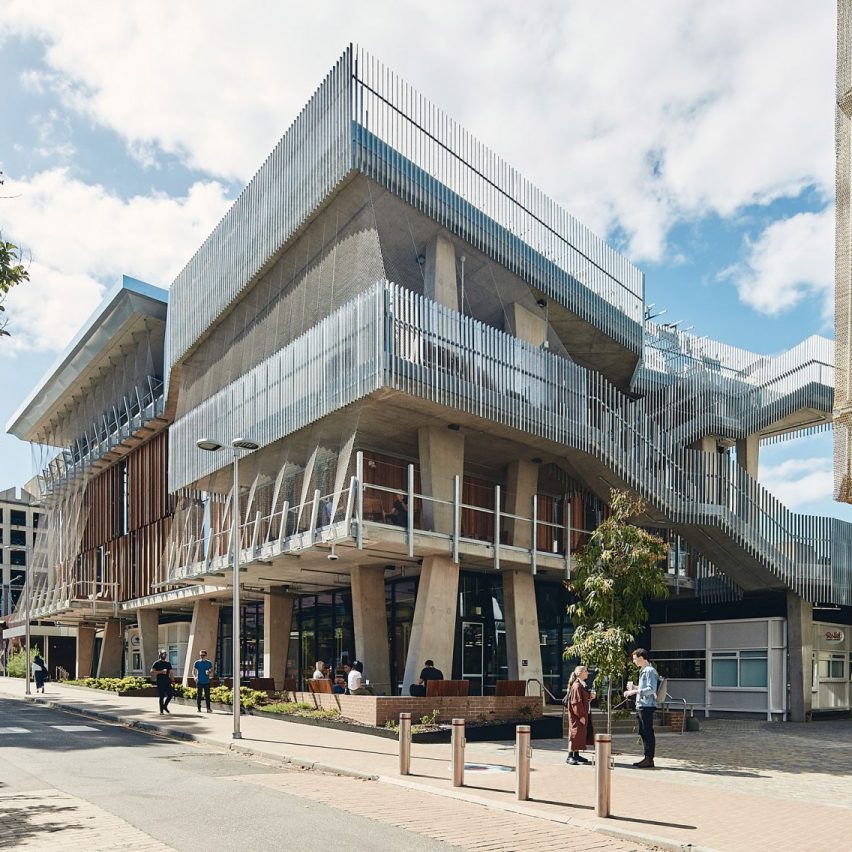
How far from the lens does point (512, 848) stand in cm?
963

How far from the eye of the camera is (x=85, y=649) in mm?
58688

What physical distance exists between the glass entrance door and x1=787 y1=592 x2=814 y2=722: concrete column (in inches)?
372

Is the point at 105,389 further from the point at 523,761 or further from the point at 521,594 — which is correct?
the point at 523,761

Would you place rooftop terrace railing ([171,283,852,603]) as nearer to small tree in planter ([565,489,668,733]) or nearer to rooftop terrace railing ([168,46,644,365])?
rooftop terrace railing ([168,46,644,365])

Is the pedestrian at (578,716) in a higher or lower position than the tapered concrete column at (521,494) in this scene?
lower

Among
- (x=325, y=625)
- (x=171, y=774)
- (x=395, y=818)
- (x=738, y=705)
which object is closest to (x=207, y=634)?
(x=325, y=625)

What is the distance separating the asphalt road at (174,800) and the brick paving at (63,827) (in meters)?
0.02

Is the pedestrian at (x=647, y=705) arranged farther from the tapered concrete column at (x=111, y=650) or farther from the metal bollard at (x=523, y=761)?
the tapered concrete column at (x=111, y=650)

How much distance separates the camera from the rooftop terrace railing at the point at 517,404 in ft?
76.4

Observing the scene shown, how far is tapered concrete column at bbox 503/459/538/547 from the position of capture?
2809cm

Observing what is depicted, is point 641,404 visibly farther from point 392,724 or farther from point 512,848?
point 512,848

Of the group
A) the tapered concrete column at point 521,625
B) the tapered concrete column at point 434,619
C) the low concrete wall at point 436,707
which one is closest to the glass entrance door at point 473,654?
the tapered concrete column at point 521,625

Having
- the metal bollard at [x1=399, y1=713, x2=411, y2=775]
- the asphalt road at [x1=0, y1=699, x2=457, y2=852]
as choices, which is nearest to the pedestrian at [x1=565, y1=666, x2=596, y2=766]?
the metal bollard at [x1=399, y1=713, x2=411, y2=775]

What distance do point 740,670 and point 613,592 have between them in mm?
14535
